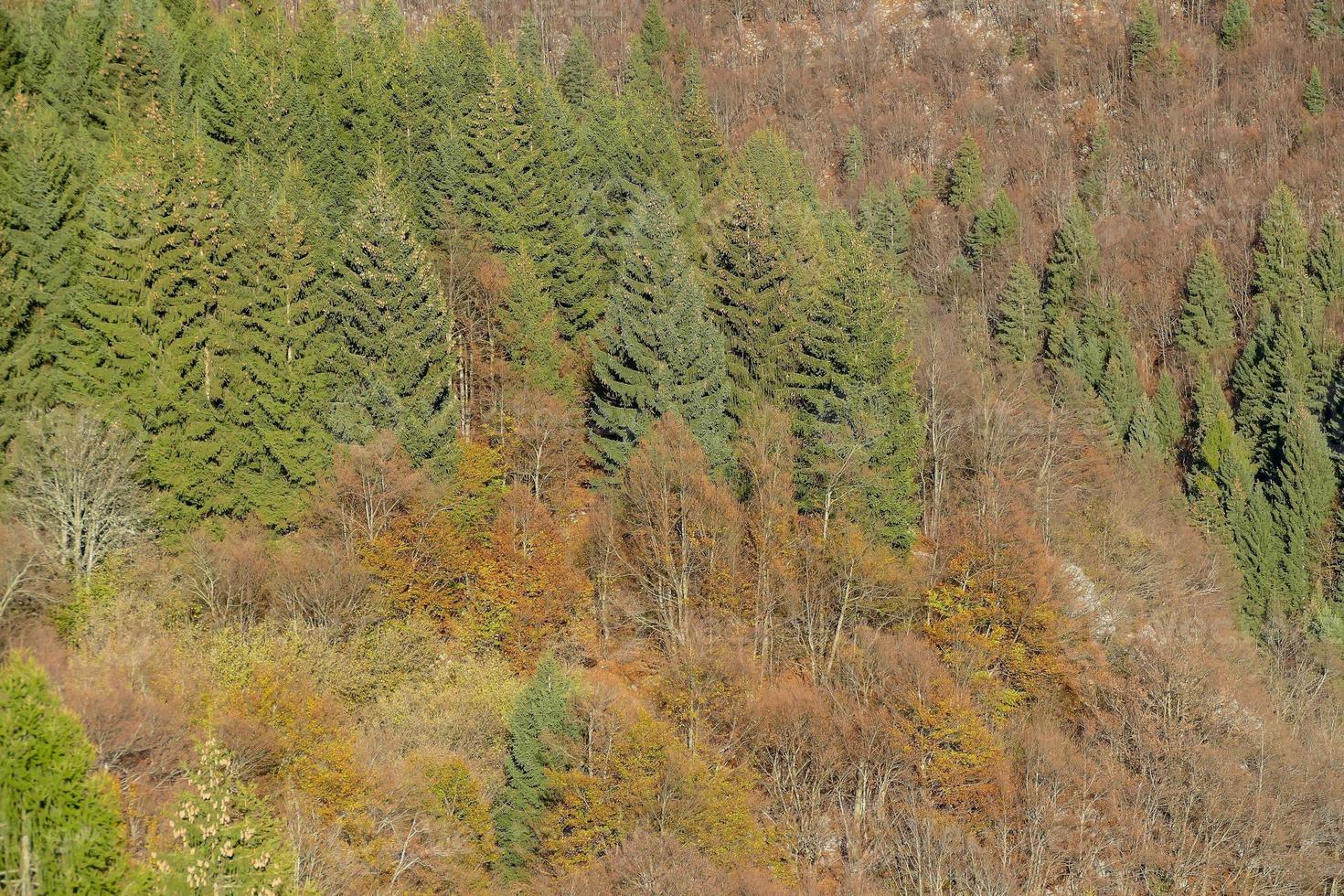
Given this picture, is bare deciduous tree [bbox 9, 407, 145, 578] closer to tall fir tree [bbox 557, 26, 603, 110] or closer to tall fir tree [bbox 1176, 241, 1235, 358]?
tall fir tree [bbox 557, 26, 603, 110]

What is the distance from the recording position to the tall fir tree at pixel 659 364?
168 feet

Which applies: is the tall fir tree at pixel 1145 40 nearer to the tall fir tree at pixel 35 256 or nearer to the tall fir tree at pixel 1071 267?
the tall fir tree at pixel 1071 267

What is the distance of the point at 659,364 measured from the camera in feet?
169

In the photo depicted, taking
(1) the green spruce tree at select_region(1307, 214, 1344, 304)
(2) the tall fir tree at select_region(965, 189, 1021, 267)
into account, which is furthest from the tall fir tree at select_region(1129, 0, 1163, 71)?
(1) the green spruce tree at select_region(1307, 214, 1344, 304)

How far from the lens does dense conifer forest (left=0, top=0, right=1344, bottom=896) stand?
34.8 m

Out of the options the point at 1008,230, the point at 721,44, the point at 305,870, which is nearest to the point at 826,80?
the point at 721,44

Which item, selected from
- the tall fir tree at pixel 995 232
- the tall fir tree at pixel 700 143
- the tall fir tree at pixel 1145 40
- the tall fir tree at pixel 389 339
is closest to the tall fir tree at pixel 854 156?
the tall fir tree at pixel 995 232

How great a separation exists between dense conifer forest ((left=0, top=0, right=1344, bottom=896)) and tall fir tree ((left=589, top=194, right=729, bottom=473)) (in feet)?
0.69

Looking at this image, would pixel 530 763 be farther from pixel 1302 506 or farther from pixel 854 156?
pixel 854 156

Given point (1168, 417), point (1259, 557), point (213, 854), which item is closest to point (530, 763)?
point (213, 854)

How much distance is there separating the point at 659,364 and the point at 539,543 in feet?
31.8

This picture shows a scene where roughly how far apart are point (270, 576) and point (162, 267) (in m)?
12.9

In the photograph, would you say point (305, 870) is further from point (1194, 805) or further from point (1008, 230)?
point (1008, 230)

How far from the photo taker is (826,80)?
14925 centimetres
